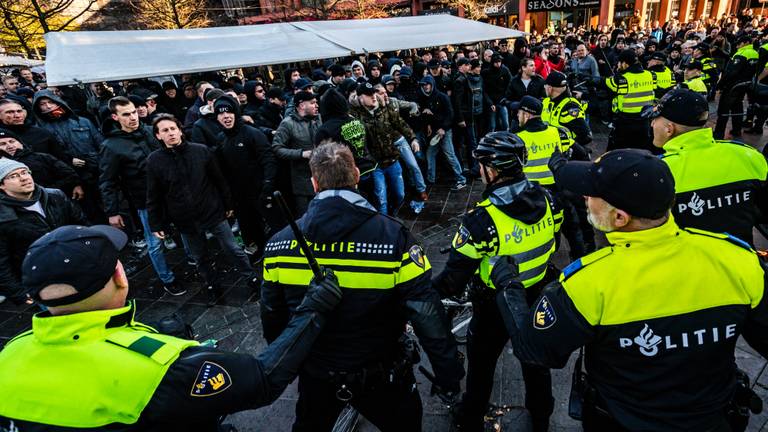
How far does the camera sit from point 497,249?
224 cm

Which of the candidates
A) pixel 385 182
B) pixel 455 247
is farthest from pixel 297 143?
pixel 455 247

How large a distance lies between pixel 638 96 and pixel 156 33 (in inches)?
389

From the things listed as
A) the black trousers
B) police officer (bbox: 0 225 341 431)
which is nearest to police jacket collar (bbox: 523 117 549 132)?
the black trousers

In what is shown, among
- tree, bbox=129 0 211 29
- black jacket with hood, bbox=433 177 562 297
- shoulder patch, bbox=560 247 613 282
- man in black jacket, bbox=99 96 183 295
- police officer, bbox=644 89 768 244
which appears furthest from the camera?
tree, bbox=129 0 211 29

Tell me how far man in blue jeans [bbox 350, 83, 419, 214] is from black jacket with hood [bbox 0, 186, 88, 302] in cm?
347

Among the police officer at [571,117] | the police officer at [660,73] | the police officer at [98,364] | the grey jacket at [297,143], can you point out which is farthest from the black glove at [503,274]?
the police officer at [660,73]

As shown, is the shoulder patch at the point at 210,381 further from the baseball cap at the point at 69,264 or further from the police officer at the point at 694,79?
the police officer at the point at 694,79

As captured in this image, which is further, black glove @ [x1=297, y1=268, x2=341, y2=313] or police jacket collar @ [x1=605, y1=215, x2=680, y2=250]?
black glove @ [x1=297, y1=268, x2=341, y2=313]

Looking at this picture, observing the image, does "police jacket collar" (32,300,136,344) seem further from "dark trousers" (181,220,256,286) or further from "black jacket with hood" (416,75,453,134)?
"black jacket with hood" (416,75,453,134)

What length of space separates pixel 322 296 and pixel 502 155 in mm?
1356

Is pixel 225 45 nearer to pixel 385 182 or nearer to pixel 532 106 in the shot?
pixel 385 182

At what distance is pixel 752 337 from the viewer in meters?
1.57

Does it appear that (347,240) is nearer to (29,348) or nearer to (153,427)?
(153,427)

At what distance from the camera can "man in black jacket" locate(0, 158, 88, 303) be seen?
3572 mm
